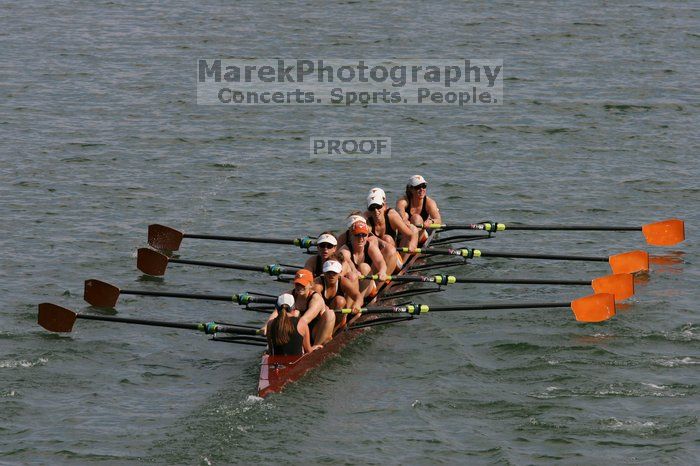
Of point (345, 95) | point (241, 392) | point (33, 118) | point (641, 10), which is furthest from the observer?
point (641, 10)

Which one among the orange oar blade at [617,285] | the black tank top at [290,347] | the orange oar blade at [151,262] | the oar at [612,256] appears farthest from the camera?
the orange oar blade at [151,262]

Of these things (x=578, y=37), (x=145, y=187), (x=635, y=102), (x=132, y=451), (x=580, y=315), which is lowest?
(x=132, y=451)

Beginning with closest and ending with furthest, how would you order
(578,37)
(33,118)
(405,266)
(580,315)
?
1. (580,315)
2. (405,266)
3. (33,118)
4. (578,37)

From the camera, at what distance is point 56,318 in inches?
877

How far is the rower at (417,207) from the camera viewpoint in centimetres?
2698

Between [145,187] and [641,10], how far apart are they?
89.1 feet

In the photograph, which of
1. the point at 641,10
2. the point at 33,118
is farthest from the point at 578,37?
the point at 33,118

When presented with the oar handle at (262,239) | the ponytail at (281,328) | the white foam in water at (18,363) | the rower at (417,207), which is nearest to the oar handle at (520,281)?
the rower at (417,207)

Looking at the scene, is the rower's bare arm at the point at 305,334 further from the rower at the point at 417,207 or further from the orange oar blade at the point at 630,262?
the orange oar blade at the point at 630,262

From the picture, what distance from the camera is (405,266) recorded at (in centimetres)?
2564

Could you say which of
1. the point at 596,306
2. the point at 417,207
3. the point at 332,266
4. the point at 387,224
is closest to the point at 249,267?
the point at 387,224

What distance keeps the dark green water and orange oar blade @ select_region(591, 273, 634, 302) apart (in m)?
0.46

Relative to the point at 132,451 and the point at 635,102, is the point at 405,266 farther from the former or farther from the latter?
the point at 635,102

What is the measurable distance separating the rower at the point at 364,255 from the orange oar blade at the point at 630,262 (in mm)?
5356
